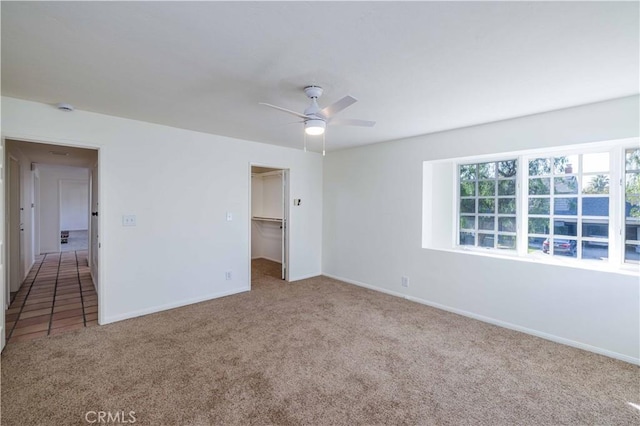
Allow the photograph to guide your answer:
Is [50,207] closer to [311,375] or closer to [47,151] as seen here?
[47,151]

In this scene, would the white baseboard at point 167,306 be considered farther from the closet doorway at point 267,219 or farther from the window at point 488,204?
the window at point 488,204

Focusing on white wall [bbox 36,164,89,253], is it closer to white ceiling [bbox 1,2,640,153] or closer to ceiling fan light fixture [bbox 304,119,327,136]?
white ceiling [bbox 1,2,640,153]

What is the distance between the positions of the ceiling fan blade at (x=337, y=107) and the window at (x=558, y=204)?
2.48 meters

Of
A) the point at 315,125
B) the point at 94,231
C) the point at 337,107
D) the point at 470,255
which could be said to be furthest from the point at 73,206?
the point at 470,255

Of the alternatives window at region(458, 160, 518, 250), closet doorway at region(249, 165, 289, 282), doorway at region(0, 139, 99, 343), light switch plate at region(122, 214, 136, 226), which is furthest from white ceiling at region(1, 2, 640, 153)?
closet doorway at region(249, 165, 289, 282)

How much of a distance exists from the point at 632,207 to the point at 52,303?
6.79m

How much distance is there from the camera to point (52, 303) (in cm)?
396

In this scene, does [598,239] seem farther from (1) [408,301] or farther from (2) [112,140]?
(2) [112,140]

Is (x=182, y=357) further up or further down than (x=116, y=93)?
further down

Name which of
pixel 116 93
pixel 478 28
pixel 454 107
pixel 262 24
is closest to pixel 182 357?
pixel 116 93

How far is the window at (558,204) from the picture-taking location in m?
2.81

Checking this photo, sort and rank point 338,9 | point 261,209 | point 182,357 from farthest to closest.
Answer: point 261,209, point 182,357, point 338,9

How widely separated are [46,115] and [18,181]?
2.63m

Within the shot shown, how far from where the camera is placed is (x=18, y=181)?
15.1ft
